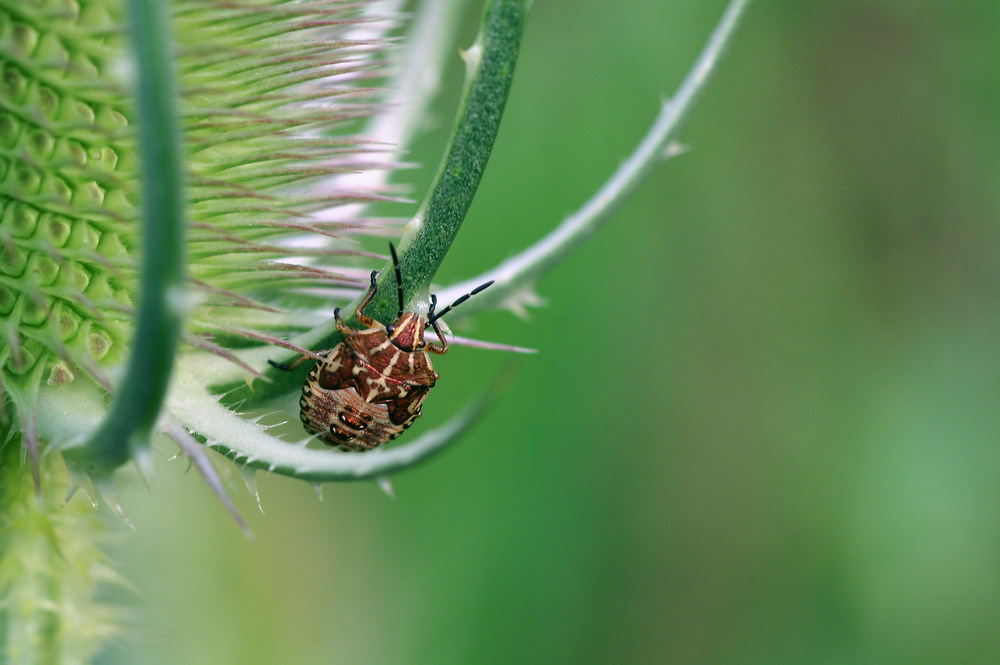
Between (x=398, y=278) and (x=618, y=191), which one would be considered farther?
(x=618, y=191)

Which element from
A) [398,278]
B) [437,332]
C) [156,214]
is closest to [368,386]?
[437,332]

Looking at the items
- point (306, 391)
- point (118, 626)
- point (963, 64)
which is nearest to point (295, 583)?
point (118, 626)

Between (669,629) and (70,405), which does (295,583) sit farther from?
(70,405)

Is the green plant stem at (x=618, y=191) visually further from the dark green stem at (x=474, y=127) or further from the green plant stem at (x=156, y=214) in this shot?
the green plant stem at (x=156, y=214)

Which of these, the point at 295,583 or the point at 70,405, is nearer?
the point at 70,405

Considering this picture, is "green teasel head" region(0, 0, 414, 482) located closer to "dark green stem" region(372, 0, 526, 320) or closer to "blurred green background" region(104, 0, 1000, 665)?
"dark green stem" region(372, 0, 526, 320)

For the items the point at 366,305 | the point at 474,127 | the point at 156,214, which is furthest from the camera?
the point at 366,305

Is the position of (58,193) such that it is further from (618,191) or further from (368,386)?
(618,191)
